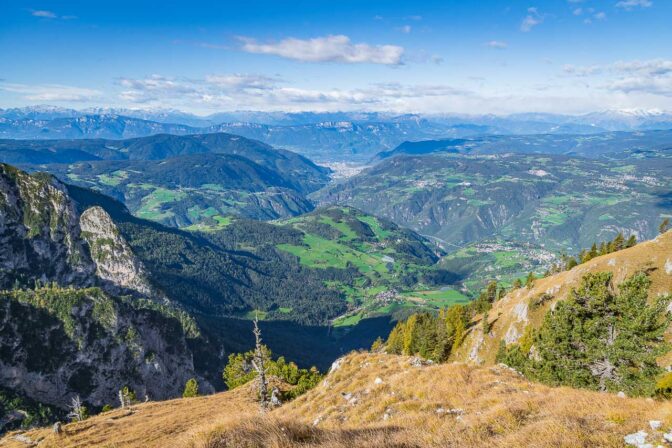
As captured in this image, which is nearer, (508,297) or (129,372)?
(508,297)

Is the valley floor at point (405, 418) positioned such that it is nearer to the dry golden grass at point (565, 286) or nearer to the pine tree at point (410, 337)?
the dry golden grass at point (565, 286)

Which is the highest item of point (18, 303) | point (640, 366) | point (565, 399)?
point (565, 399)

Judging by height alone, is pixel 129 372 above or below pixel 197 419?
below

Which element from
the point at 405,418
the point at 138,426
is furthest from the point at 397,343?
the point at 405,418

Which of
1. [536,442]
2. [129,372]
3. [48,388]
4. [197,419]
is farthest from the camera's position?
[129,372]

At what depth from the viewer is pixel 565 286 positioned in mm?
96438

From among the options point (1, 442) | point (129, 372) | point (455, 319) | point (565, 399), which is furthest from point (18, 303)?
point (565, 399)

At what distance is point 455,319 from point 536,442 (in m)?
113

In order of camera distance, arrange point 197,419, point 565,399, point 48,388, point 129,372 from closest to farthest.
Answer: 1. point 565,399
2. point 197,419
3. point 48,388
4. point 129,372

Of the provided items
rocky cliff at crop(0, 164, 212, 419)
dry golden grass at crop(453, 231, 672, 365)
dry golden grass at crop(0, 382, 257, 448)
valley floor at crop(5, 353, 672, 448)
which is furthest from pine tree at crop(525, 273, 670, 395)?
rocky cliff at crop(0, 164, 212, 419)

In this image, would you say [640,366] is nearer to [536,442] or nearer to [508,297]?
[536,442]

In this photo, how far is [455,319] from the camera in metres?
117

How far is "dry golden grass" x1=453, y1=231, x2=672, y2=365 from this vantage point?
270 ft

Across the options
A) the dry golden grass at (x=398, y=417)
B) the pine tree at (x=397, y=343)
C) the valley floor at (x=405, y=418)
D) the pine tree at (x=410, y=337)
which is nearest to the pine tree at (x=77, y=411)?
the dry golden grass at (x=398, y=417)
